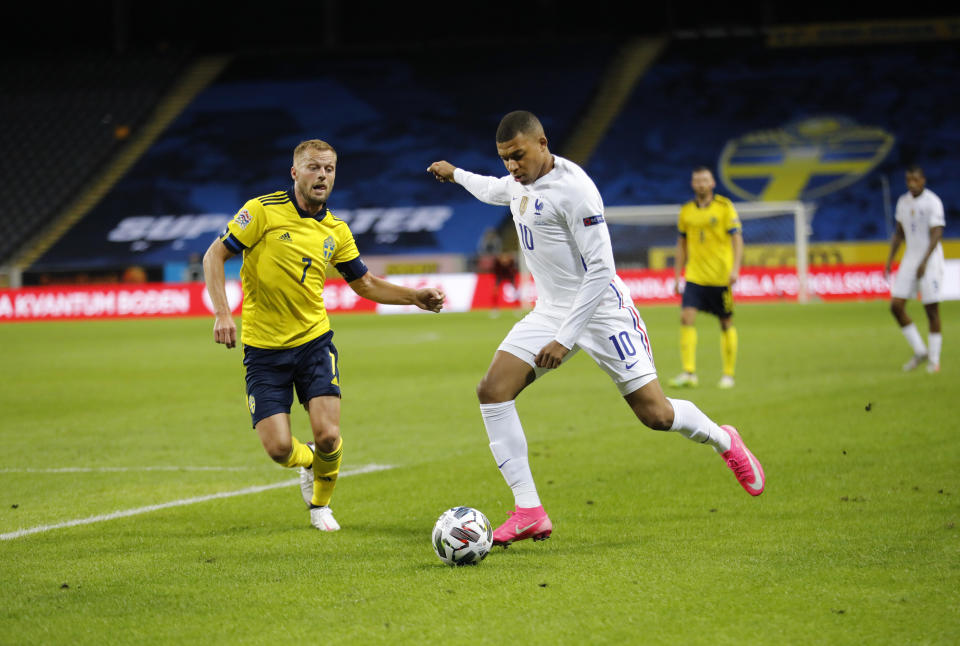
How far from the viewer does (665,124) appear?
41.8 meters

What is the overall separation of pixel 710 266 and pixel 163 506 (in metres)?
7.86

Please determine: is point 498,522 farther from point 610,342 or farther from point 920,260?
point 920,260

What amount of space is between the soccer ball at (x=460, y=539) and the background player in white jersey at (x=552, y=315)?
1.00 feet

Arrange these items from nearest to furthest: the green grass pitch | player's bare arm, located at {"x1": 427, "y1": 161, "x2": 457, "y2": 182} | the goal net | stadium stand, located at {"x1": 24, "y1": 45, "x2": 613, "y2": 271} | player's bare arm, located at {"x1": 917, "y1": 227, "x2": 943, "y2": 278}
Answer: the green grass pitch
player's bare arm, located at {"x1": 427, "y1": 161, "x2": 457, "y2": 182}
player's bare arm, located at {"x1": 917, "y1": 227, "x2": 943, "y2": 278}
the goal net
stadium stand, located at {"x1": 24, "y1": 45, "x2": 613, "y2": 271}

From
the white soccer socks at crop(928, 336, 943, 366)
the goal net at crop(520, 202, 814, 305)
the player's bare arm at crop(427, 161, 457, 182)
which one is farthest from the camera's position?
the goal net at crop(520, 202, 814, 305)

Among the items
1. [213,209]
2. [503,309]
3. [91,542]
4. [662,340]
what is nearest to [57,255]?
[213,209]

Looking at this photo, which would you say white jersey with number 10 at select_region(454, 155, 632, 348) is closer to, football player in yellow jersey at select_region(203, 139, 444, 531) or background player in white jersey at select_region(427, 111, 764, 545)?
background player in white jersey at select_region(427, 111, 764, 545)

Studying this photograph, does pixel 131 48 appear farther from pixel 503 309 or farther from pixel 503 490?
pixel 503 490

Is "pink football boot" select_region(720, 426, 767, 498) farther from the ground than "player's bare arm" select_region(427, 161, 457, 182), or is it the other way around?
"player's bare arm" select_region(427, 161, 457, 182)

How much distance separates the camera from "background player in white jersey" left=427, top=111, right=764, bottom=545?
5.74 m

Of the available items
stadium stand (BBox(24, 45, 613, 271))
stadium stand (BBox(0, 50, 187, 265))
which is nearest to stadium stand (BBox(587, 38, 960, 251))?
stadium stand (BBox(24, 45, 613, 271))

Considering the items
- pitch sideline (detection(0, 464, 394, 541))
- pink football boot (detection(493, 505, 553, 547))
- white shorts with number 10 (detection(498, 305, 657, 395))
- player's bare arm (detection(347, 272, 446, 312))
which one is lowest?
pitch sideline (detection(0, 464, 394, 541))

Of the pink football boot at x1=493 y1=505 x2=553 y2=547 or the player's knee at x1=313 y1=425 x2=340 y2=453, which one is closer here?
the pink football boot at x1=493 y1=505 x2=553 y2=547

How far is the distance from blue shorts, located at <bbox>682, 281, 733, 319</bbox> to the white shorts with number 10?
7414 mm
